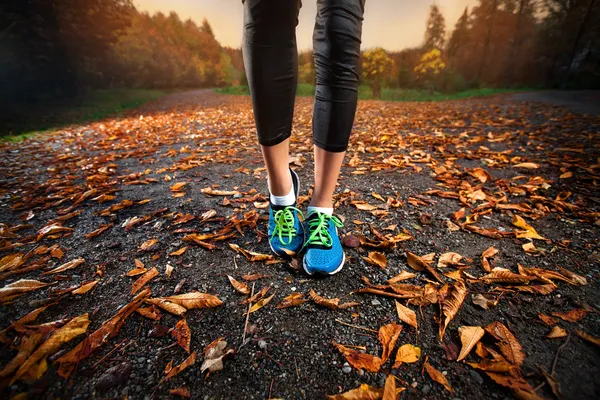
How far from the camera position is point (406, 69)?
25594 millimetres

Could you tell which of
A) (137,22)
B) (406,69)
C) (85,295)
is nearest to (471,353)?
(85,295)

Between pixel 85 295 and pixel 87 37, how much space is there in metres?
14.1

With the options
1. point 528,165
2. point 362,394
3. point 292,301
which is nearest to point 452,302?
point 362,394

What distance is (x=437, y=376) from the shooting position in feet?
2.38

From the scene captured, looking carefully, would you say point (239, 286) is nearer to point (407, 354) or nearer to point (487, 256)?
point (407, 354)

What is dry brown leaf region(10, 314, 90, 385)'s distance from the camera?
0.74 m

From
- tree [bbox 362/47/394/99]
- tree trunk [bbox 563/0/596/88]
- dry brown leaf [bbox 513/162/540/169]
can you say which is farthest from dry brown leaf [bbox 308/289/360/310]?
tree [bbox 362/47/394/99]

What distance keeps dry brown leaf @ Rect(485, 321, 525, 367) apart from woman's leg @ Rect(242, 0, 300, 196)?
1.00 meters

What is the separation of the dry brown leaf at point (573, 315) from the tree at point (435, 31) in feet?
110

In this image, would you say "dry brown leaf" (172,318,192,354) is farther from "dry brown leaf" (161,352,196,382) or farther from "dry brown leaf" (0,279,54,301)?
"dry brown leaf" (0,279,54,301)

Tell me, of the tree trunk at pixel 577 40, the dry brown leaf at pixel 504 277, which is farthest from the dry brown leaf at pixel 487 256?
the tree trunk at pixel 577 40

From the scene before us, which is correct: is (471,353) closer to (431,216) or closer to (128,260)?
(431,216)

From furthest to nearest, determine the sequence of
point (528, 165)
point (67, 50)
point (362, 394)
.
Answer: point (67, 50)
point (528, 165)
point (362, 394)

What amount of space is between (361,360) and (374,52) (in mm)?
28111
